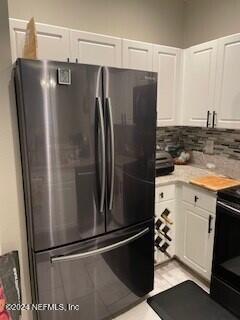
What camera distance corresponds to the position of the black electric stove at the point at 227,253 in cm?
174

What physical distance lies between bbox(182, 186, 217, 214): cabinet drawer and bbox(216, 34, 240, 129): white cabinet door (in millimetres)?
619

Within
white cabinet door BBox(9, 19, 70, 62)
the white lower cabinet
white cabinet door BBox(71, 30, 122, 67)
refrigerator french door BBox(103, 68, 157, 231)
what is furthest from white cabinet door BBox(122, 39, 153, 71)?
the white lower cabinet

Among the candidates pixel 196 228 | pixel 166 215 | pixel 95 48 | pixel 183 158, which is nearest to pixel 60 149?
pixel 95 48

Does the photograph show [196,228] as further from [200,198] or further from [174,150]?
[174,150]

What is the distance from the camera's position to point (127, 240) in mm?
1669

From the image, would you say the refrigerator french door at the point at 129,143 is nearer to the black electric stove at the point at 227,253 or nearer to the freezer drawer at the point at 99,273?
the freezer drawer at the point at 99,273

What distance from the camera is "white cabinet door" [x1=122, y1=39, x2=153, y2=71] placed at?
2.11 m

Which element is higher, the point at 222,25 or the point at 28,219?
the point at 222,25

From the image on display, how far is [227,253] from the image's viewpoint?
185 centimetres

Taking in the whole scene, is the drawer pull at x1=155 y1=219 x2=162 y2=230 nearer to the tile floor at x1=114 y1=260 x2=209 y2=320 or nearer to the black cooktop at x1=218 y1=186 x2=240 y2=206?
the tile floor at x1=114 y1=260 x2=209 y2=320

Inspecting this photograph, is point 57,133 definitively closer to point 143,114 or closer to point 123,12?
point 143,114

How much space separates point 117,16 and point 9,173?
1821 millimetres

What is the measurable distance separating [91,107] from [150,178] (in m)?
0.69

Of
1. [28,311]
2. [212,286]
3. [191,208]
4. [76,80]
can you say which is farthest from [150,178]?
[28,311]
